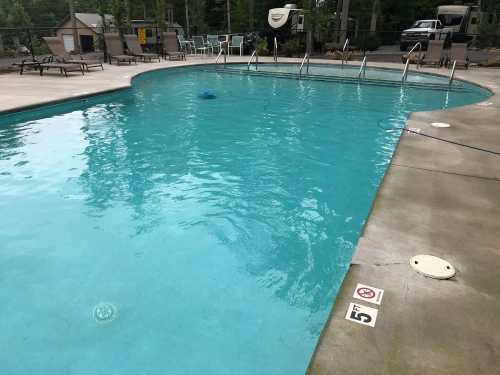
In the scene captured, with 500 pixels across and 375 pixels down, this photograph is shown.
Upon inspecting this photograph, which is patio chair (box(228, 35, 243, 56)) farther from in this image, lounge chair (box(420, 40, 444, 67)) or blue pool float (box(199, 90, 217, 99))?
blue pool float (box(199, 90, 217, 99))

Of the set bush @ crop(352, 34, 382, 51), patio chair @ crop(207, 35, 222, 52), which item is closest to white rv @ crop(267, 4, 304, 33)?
patio chair @ crop(207, 35, 222, 52)

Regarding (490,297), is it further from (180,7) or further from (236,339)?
(180,7)

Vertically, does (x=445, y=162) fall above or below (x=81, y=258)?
above

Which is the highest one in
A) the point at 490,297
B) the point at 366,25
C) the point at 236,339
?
the point at 366,25

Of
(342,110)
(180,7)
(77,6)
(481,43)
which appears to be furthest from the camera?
(77,6)

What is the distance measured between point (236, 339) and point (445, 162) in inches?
144

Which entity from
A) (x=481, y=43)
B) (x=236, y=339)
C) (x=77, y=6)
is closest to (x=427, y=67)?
(x=481, y=43)

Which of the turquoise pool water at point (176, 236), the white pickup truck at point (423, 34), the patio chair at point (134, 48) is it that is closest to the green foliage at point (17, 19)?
the patio chair at point (134, 48)

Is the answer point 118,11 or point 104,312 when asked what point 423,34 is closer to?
point 118,11

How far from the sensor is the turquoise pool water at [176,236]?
9.07 ft

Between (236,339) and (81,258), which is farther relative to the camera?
(81,258)

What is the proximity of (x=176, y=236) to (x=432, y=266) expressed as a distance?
8.34 feet

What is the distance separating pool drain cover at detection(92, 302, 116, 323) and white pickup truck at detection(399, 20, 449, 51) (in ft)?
76.1

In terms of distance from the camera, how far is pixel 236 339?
2818 millimetres
